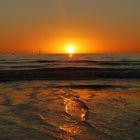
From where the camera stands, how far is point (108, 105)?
1203 centimetres

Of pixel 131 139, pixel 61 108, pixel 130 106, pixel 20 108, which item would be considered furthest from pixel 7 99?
pixel 131 139

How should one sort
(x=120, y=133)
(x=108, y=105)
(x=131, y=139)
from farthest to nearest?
(x=108, y=105) → (x=120, y=133) → (x=131, y=139)

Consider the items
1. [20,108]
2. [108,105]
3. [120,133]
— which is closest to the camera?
[120,133]

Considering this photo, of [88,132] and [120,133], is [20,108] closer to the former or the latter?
[88,132]

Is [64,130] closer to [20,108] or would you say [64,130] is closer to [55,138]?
[55,138]

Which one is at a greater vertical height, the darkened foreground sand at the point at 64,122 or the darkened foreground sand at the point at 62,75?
the darkened foreground sand at the point at 64,122

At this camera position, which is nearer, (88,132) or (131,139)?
(131,139)

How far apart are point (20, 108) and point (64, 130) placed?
3.64 meters

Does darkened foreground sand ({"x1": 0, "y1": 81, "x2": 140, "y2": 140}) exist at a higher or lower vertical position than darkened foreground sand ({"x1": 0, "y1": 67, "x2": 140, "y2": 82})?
higher

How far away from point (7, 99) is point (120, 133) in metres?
7.21

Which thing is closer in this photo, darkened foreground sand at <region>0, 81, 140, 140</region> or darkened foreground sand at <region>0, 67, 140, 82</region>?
A: darkened foreground sand at <region>0, 81, 140, 140</region>

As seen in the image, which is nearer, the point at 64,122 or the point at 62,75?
the point at 64,122

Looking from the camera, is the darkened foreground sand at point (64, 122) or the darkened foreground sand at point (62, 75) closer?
the darkened foreground sand at point (64, 122)

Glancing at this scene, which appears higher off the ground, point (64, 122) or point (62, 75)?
point (64, 122)
